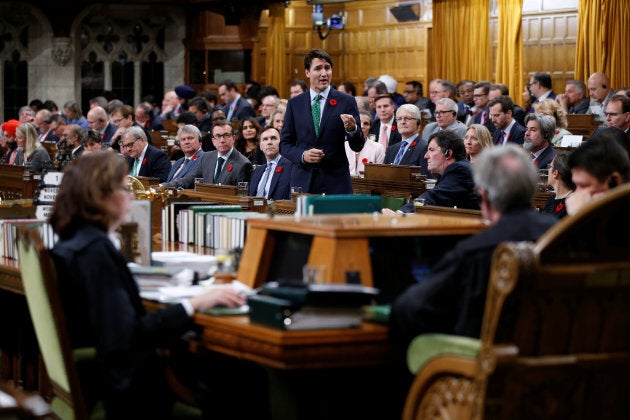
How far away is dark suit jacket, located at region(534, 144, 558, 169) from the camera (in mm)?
7980

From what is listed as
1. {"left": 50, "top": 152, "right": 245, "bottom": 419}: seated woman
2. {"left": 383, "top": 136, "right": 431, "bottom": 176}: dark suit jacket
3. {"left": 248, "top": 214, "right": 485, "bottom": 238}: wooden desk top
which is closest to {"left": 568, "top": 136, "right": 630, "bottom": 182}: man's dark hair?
{"left": 248, "top": 214, "right": 485, "bottom": 238}: wooden desk top

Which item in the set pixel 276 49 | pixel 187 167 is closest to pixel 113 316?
pixel 187 167

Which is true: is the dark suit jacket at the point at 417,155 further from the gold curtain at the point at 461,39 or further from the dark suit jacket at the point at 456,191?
the gold curtain at the point at 461,39

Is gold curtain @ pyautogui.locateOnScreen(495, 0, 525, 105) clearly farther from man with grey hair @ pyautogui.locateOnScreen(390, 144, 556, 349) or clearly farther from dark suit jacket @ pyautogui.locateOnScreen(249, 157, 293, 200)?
man with grey hair @ pyautogui.locateOnScreen(390, 144, 556, 349)

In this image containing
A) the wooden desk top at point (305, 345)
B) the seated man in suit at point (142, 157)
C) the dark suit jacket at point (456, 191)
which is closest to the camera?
the wooden desk top at point (305, 345)

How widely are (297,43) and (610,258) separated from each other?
53.1 feet

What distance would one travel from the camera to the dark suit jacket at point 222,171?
8.04 meters

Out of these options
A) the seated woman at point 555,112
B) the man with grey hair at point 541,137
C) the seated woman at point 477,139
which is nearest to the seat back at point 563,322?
the seated woman at point 477,139

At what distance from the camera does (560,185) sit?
554 centimetres

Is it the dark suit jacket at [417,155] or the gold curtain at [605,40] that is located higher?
the gold curtain at [605,40]

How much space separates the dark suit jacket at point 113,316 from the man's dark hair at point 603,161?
4.76 feet

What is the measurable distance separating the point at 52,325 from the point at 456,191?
129 inches

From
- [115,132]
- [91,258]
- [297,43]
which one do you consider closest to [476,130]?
[91,258]

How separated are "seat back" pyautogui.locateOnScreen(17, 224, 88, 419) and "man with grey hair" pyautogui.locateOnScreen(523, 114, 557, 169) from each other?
5070 mm
